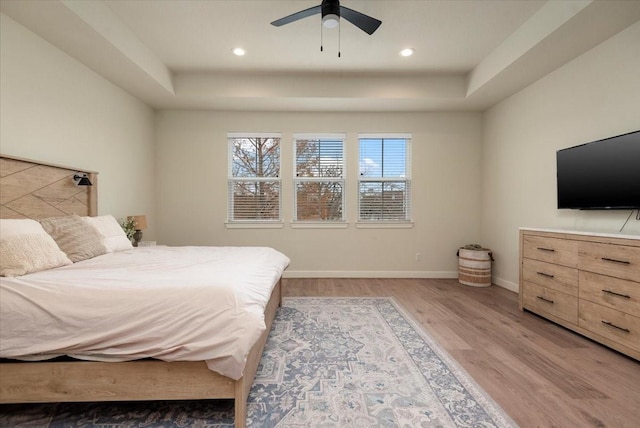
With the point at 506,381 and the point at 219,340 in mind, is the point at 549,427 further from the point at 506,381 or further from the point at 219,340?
the point at 219,340

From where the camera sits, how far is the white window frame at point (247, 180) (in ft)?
14.5

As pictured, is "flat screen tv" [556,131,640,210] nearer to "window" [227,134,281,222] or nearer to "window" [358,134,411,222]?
"window" [358,134,411,222]

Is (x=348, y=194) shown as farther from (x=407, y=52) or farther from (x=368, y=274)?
(x=407, y=52)

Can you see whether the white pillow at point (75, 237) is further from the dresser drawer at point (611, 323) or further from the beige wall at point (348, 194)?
the dresser drawer at point (611, 323)

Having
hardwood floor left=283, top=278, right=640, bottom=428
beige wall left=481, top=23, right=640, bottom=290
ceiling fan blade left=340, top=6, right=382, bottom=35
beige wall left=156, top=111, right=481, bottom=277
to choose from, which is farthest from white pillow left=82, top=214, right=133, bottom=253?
beige wall left=481, top=23, right=640, bottom=290

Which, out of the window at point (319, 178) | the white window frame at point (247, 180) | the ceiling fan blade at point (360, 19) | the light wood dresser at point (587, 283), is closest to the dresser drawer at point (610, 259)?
the light wood dresser at point (587, 283)

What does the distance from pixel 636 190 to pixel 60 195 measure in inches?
200

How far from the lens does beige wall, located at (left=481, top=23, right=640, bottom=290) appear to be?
2465 mm

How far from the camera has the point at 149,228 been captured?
421 centimetres

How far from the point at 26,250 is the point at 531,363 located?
3454mm

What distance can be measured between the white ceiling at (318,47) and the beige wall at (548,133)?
19cm

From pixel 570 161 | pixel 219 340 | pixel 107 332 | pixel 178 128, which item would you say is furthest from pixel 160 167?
pixel 570 161

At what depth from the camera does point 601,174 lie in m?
2.52

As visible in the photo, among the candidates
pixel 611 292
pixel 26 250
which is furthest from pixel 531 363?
pixel 26 250
